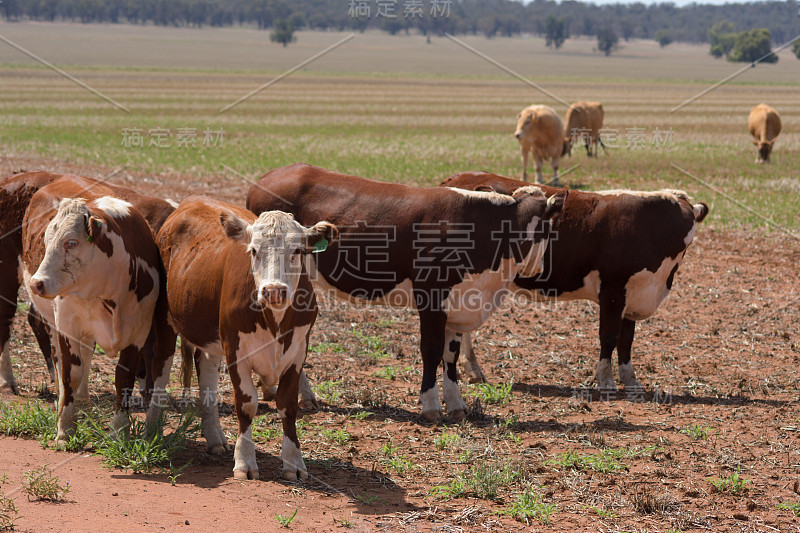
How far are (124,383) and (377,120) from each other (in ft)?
133

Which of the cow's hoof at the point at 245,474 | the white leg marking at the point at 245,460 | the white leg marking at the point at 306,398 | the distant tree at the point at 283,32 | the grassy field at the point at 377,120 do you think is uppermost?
the distant tree at the point at 283,32

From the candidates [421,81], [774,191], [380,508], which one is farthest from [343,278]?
[421,81]

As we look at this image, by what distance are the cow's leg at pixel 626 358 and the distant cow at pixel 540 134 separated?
1494cm

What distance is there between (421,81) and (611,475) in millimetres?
85461

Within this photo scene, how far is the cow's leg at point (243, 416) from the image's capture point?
6.45m

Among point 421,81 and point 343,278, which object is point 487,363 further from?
point 421,81

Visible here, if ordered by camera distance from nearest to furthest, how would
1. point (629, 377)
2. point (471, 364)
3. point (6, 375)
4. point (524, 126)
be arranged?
point (6, 375) → point (629, 377) → point (471, 364) → point (524, 126)

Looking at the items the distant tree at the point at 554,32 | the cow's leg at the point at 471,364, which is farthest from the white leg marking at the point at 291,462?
the distant tree at the point at 554,32

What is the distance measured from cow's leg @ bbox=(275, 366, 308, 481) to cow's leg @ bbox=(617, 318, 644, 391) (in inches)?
167

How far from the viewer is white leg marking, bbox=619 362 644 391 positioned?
9219 mm

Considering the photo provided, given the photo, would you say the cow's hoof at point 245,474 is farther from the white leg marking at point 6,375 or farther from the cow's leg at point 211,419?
the white leg marking at point 6,375

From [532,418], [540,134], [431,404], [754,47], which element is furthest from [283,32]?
[532,418]

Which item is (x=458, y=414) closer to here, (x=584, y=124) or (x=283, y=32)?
(x=584, y=124)

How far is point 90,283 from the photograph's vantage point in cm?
672
